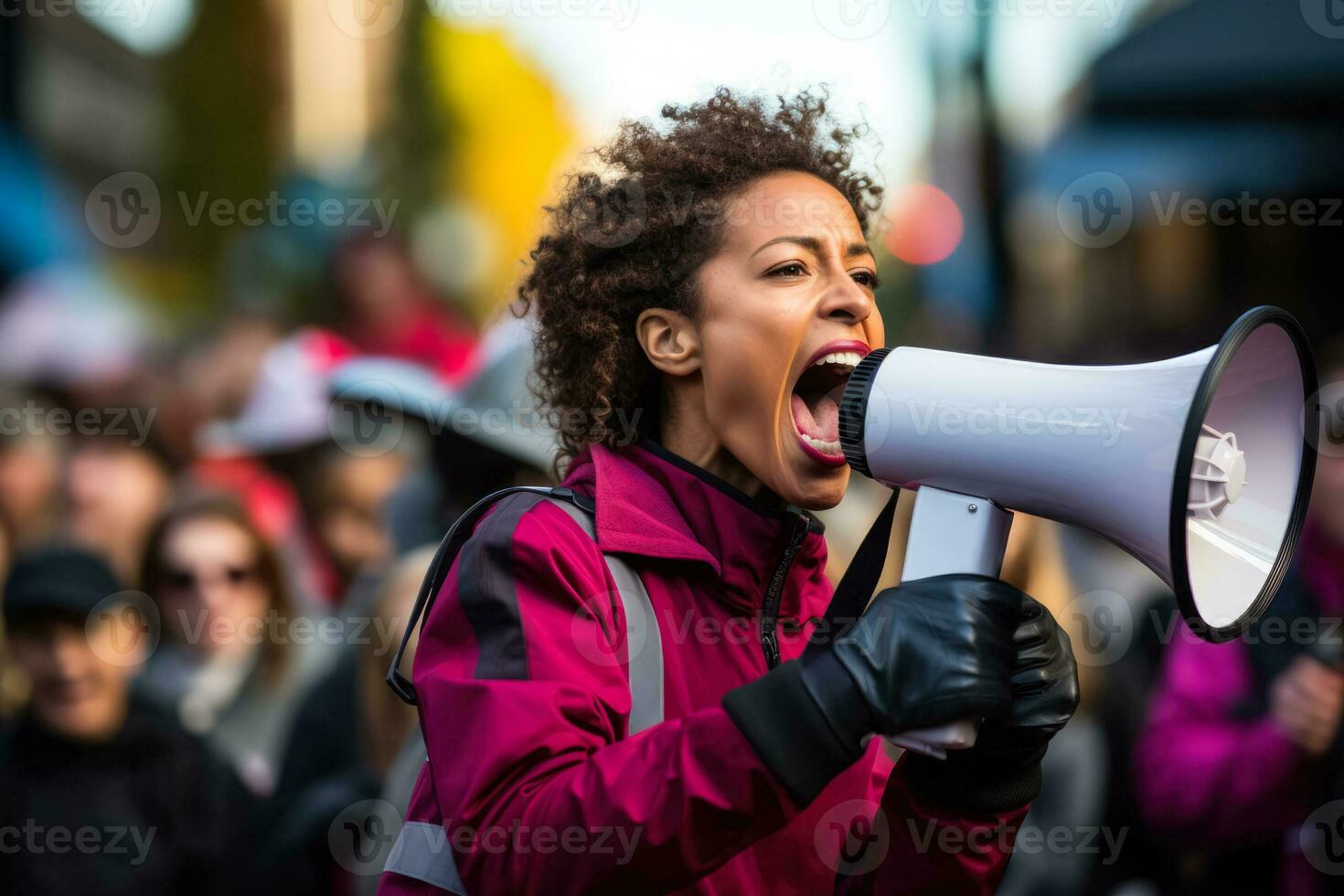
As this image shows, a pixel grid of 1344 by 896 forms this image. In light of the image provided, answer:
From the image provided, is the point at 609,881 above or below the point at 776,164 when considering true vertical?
below

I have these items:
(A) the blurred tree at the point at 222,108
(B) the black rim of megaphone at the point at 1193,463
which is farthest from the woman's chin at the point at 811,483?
(A) the blurred tree at the point at 222,108

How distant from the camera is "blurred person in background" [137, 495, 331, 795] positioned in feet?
14.4

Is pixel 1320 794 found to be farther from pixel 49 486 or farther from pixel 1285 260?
pixel 49 486

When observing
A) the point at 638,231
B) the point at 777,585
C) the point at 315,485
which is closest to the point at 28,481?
the point at 315,485

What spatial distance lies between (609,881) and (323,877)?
2.72 meters

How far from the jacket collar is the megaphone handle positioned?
0.91 ft

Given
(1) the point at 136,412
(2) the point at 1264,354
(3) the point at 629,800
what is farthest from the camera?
(1) the point at 136,412

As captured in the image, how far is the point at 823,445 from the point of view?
2.05 metres

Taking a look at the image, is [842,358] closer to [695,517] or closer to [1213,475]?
[695,517]

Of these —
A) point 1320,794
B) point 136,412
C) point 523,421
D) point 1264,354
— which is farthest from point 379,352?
point 1264,354

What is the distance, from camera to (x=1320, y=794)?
10.2ft

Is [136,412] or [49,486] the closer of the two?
[49,486]

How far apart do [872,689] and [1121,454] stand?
42 cm

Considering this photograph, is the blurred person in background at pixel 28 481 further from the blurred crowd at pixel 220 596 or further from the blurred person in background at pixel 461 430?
the blurred person in background at pixel 461 430
